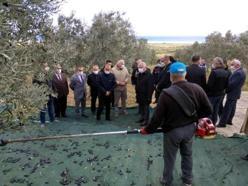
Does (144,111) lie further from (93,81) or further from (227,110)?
(227,110)

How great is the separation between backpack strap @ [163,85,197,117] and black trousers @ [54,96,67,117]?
289 inches

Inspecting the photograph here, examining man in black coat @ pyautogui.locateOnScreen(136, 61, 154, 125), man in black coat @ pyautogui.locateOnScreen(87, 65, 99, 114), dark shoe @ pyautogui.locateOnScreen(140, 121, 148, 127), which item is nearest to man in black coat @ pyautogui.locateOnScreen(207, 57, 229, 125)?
man in black coat @ pyautogui.locateOnScreen(136, 61, 154, 125)

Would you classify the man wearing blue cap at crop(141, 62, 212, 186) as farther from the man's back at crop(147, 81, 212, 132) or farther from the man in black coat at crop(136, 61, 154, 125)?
the man in black coat at crop(136, 61, 154, 125)

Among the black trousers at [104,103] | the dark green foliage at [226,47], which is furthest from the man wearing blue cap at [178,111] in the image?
the dark green foliage at [226,47]

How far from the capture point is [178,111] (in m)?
→ 5.74

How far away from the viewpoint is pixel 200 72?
9984 mm

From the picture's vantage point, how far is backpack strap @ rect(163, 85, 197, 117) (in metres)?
5.68

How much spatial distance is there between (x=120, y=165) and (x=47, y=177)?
4.72ft

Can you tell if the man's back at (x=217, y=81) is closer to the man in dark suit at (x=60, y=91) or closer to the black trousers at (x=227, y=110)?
the black trousers at (x=227, y=110)

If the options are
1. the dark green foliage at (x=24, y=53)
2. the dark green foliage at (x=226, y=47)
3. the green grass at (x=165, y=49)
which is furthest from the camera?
the green grass at (x=165, y=49)

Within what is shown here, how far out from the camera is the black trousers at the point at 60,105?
12531mm

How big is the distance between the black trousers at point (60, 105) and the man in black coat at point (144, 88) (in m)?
2.62

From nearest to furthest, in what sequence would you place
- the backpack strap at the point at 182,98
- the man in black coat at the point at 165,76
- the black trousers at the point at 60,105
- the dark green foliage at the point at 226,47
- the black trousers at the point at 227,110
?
1. the backpack strap at the point at 182,98
2. the man in black coat at the point at 165,76
3. the black trousers at the point at 227,110
4. the black trousers at the point at 60,105
5. the dark green foliage at the point at 226,47

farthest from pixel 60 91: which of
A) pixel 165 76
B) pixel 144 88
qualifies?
pixel 165 76
